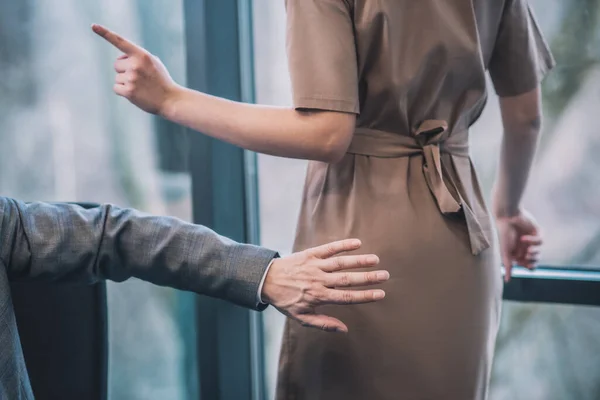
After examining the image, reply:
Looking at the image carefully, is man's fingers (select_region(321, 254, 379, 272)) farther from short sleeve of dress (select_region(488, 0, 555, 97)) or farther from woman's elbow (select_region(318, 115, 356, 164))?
short sleeve of dress (select_region(488, 0, 555, 97))

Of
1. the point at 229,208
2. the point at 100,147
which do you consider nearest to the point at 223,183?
the point at 229,208

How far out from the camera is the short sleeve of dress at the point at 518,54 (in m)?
1.13

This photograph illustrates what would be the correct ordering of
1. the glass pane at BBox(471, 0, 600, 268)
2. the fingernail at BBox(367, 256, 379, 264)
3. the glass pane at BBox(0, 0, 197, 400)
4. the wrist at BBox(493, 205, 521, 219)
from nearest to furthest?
the fingernail at BBox(367, 256, 379, 264) → the wrist at BBox(493, 205, 521, 219) → the glass pane at BBox(471, 0, 600, 268) → the glass pane at BBox(0, 0, 197, 400)

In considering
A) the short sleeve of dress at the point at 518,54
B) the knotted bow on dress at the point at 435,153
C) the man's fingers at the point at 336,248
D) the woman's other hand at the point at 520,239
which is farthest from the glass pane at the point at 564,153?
the man's fingers at the point at 336,248

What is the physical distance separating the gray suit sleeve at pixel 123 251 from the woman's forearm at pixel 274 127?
16cm

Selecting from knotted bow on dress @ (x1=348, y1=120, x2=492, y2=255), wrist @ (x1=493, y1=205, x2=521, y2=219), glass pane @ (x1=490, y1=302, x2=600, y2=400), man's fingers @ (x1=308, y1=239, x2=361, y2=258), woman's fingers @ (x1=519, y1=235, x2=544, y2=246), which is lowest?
glass pane @ (x1=490, y1=302, x2=600, y2=400)

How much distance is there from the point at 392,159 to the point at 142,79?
1.45 ft

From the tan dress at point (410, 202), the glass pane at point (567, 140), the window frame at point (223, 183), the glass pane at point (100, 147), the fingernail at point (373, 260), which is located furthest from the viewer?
the glass pane at point (100, 147)

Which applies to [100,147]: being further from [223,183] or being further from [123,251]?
[123,251]

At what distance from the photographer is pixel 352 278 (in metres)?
0.92

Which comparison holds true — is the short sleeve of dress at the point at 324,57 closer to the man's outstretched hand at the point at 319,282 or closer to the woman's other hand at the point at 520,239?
the man's outstretched hand at the point at 319,282

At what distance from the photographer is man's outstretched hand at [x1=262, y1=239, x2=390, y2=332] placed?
0.92 meters

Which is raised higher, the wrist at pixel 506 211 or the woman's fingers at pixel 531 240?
the wrist at pixel 506 211

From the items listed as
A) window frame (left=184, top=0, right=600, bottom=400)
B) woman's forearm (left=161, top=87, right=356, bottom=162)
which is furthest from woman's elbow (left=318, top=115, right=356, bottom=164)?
window frame (left=184, top=0, right=600, bottom=400)
